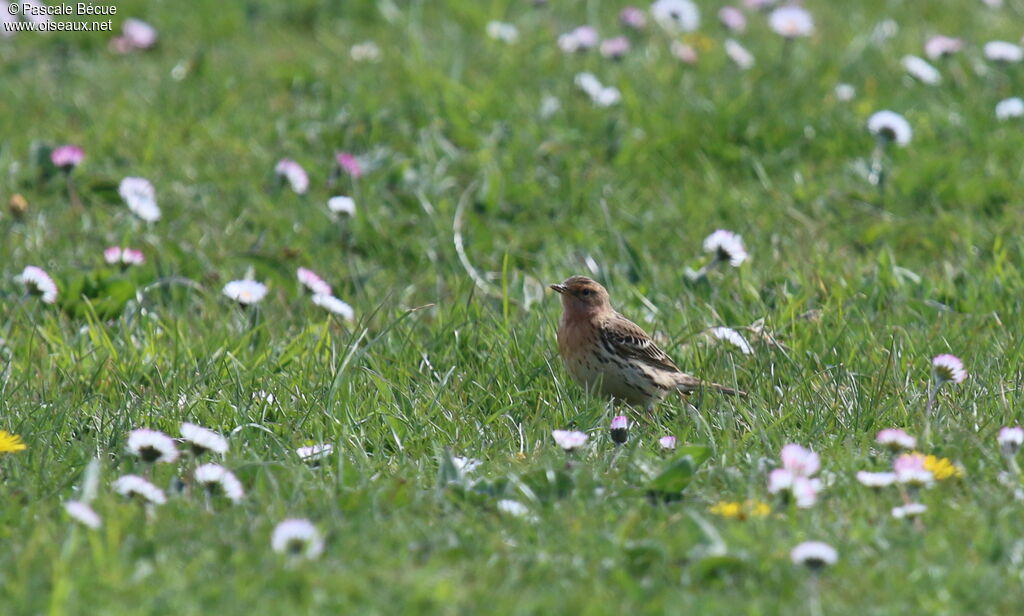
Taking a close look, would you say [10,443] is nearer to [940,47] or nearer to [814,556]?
[814,556]

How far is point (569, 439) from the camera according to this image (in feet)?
14.4

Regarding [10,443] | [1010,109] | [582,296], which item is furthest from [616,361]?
[1010,109]

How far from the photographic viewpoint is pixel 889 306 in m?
5.95

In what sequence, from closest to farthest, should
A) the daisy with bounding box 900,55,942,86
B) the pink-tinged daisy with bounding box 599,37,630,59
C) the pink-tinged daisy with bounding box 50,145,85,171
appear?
1. the pink-tinged daisy with bounding box 50,145,85,171
2. the daisy with bounding box 900,55,942,86
3. the pink-tinged daisy with bounding box 599,37,630,59

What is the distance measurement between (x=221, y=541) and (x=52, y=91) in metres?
5.46

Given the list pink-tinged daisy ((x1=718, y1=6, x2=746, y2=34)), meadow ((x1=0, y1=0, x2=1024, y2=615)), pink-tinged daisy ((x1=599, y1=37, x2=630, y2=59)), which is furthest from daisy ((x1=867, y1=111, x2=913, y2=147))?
pink-tinged daisy ((x1=718, y1=6, x2=746, y2=34))

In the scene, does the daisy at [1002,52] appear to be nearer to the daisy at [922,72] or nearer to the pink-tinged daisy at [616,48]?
the daisy at [922,72]

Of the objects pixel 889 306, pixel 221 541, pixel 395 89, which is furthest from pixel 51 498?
pixel 395 89

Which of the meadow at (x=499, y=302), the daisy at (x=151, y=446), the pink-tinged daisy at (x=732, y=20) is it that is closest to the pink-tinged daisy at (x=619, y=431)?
the meadow at (x=499, y=302)

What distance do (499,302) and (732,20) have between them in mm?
3655

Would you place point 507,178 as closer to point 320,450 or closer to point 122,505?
point 320,450

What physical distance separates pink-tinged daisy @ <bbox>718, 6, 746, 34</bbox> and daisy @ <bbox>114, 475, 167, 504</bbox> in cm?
602

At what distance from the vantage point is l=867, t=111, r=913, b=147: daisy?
717 cm

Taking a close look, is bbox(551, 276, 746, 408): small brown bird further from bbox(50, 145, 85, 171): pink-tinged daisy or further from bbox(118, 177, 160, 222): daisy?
bbox(50, 145, 85, 171): pink-tinged daisy
